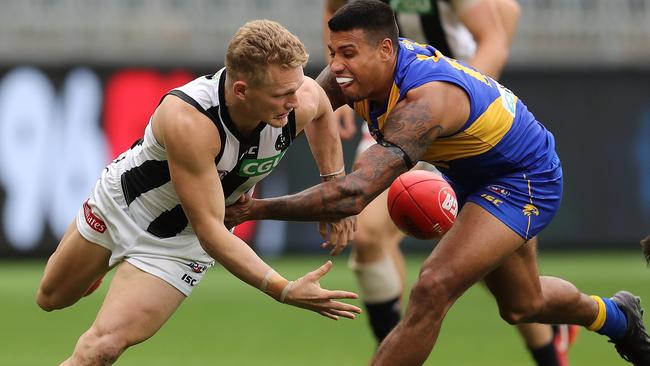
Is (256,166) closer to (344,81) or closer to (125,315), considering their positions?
(344,81)

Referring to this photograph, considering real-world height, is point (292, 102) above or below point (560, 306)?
above

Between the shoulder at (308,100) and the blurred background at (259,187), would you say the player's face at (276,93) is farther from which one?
the blurred background at (259,187)

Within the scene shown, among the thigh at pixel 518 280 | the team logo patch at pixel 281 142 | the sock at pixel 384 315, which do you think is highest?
the team logo patch at pixel 281 142

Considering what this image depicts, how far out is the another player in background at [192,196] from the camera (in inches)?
234

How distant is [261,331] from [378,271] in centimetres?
226

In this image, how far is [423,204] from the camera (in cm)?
707

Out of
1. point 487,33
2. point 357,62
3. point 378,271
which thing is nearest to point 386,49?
point 357,62

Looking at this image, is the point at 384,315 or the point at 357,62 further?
the point at 384,315

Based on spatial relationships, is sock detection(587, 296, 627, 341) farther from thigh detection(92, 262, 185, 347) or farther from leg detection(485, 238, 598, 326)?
thigh detection(92, 262, 185, 347)

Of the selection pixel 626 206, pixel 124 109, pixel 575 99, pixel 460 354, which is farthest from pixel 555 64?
pixel 460 354

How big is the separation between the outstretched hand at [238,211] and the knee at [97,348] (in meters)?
0.90

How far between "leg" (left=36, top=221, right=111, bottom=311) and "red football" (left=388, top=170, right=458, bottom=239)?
5.68 feet

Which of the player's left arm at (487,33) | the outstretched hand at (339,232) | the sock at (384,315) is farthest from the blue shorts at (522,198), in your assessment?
the sock at (384,315)

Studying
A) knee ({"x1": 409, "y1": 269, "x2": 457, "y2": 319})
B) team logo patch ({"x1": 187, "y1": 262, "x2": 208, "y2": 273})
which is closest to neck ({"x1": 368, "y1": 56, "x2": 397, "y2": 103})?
knee ({"x1": 409, "y1": 269, "x2": 457, "y2": 319})
